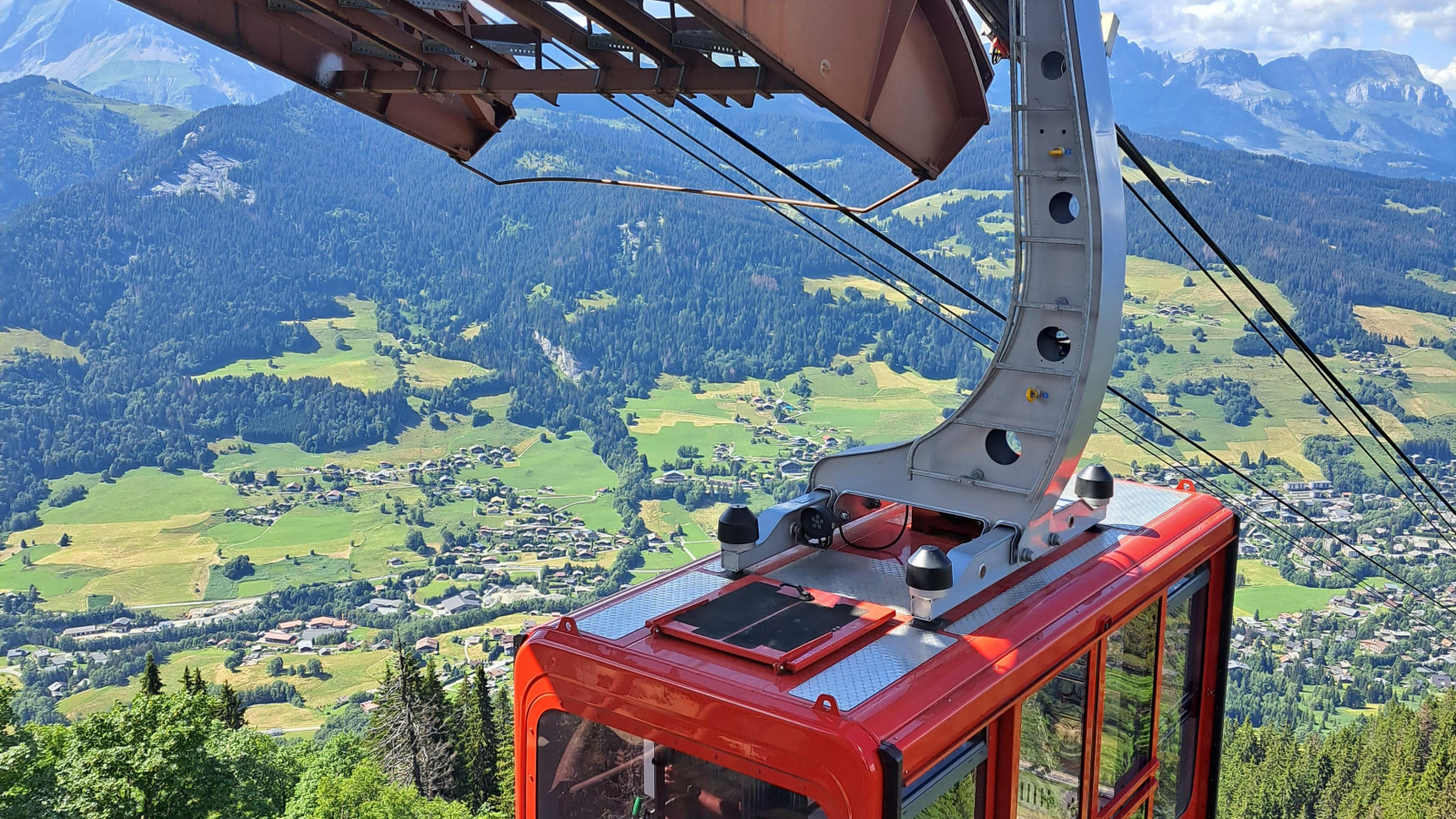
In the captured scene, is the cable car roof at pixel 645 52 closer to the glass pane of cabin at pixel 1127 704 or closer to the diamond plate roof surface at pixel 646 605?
the diamond plate roof surface at pixel 646 605

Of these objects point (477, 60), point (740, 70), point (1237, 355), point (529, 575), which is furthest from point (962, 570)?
point (1237, 355)

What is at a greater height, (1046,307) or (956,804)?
(1046,307)

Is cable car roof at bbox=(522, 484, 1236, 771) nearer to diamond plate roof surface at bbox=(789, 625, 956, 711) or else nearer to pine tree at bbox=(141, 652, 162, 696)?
diamond plate roof surface at bbox=(789, 625, 956, 711)

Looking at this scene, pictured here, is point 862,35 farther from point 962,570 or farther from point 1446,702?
point 1446,702

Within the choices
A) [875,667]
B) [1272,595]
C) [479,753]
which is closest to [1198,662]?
[875,667]

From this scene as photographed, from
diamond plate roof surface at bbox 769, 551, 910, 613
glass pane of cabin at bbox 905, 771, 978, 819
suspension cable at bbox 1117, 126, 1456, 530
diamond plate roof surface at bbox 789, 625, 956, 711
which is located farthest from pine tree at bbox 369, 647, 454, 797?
glass pane of cabin at bbox 905, 771, 978, 819

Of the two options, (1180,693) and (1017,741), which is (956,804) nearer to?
(1017,741)

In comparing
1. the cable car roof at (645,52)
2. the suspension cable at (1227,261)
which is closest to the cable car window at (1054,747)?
the suspension cable at (1227,261)
